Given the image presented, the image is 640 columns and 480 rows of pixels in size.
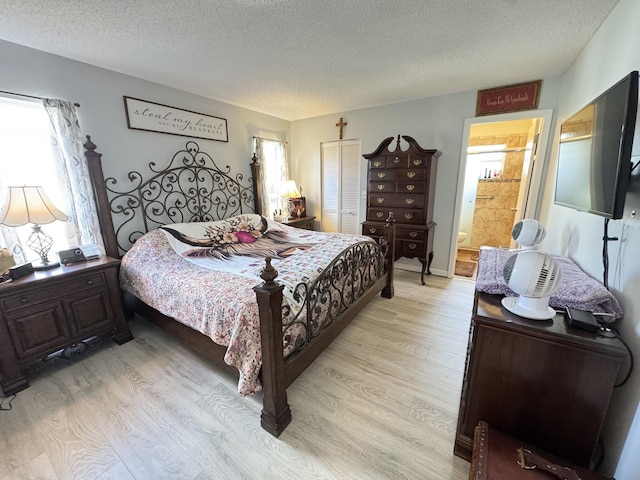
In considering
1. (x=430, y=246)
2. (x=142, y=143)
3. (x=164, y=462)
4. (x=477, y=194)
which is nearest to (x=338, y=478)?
(x=164, y=462)

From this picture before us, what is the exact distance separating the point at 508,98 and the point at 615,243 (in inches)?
97.7

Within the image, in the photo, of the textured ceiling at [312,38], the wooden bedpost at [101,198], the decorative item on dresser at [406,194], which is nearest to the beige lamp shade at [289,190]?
the decorative item on dresser at [406,194]

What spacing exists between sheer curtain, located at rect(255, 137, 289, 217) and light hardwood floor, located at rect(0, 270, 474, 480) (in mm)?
2445

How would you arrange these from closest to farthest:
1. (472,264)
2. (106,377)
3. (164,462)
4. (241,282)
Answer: (164,462) < (241,282) < (106,377) < (472,264)

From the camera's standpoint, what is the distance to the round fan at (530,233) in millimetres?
1583

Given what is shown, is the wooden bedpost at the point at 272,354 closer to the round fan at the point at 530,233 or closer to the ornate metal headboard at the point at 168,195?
the round fan at the point at 530,233

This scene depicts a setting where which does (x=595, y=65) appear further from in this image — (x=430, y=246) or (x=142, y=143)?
(x=142, y=143)

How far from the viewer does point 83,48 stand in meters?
2.00

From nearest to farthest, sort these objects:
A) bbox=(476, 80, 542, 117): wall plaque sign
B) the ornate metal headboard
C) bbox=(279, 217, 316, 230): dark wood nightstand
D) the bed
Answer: the bed < the ornate metal headboard < bbox=(476, 80, 542, 117): wall plaque sign < bbox=(279, 217, 316, 230): dark wood nightstand

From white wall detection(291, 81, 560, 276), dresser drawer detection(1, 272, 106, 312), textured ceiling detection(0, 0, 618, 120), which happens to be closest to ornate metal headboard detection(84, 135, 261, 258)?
dresser drawer detection(1, 272, 106, 312)

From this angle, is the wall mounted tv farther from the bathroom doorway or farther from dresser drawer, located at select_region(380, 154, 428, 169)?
the bathroom doorway

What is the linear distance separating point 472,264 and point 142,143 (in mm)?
4960

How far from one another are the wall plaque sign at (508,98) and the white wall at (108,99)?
3.20m

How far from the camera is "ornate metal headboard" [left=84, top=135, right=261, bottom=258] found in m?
2.41
